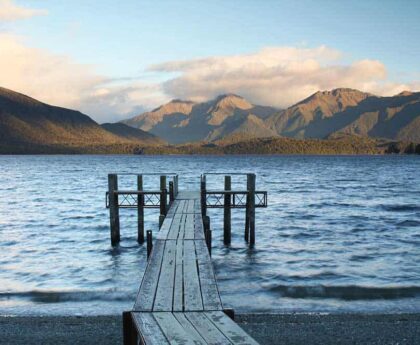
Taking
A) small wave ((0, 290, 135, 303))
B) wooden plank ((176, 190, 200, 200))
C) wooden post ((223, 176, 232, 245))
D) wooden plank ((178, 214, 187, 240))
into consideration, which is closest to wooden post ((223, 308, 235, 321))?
wooden plank ((178, 214, 187, 240))

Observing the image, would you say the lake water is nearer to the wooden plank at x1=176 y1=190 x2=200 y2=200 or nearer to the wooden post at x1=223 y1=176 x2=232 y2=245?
the wooden post at x1=223 y1=176 x2=232 y2=245

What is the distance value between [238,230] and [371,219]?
11.9 metres

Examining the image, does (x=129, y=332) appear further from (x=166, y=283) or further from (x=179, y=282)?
(x=179, y=282)

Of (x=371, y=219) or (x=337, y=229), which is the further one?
(x=371, y=219)

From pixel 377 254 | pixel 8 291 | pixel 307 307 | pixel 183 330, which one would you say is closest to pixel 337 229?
pixel 377 254

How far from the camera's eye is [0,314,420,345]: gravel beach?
36.0 feet

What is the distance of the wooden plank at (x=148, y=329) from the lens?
249 inches

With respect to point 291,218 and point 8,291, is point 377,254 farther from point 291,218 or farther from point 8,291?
point 8,291

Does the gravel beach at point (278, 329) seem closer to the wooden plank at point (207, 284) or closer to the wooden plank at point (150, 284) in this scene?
the wooden plank at point (150, 284)

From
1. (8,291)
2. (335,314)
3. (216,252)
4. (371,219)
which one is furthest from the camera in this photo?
(371,219)

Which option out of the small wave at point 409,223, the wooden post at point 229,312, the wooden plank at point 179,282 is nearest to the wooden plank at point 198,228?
the wooden plank at point 179,282

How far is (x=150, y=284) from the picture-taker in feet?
29.0

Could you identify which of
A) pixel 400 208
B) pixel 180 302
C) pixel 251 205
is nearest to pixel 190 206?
pixel 251 205

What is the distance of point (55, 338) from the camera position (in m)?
11.0
